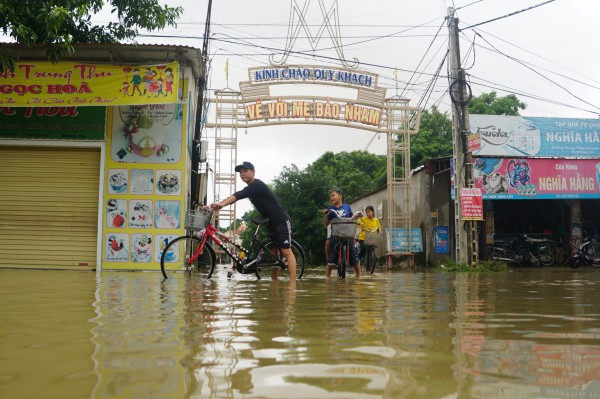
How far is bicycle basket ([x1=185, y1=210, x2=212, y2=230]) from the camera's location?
7332 millimetres

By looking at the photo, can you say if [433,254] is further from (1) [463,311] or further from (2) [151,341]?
(2) [151,341]

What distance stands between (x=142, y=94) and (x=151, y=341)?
8800 mm

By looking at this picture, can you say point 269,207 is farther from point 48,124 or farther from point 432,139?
point 432,139

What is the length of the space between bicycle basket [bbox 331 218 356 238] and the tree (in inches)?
209

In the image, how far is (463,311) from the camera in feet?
11.0

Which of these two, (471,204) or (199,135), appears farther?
(199,135)

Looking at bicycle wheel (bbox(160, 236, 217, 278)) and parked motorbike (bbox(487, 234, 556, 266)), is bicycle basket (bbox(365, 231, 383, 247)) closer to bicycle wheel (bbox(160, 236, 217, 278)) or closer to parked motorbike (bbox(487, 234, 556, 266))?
bicycle wheel (bbox(160, 236, 217, 278))

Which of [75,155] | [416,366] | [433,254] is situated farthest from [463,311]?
[433,254]

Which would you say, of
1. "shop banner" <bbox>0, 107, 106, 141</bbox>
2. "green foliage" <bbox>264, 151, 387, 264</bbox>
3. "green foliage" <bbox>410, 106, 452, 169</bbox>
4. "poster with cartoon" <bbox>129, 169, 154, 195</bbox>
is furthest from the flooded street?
"green foliage" <bbox>410, 106, 452, 169</bbox>

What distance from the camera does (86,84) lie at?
33.7ft

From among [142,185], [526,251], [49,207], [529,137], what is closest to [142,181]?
[142,185]

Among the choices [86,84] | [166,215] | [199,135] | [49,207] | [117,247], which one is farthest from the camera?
[199,135]

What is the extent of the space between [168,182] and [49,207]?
7.81ft

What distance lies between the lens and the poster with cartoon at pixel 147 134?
10.6 m
